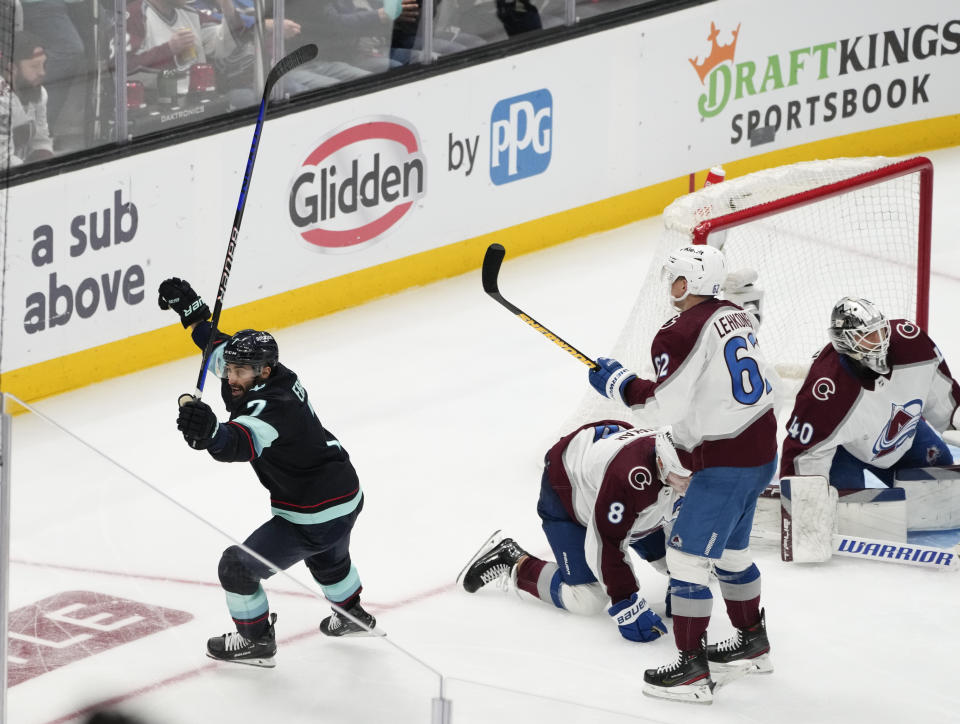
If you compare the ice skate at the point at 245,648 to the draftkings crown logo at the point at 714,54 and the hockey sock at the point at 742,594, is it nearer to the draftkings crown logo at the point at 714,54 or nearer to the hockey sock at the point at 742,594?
the hockey sock at the point at 742,594

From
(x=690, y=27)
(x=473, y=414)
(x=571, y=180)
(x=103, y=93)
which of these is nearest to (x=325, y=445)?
(x=473, y=414)

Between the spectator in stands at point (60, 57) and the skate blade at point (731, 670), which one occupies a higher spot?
the spectator in stands at point (60, 57)

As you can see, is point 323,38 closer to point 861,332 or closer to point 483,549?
A: point 483,549

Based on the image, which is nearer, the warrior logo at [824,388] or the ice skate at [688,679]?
the ice skate at [688,679]

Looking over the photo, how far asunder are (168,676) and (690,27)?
582 centimetres

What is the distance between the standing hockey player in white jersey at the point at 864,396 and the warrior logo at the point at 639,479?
32.8 inches

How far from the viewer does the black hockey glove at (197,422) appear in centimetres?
375

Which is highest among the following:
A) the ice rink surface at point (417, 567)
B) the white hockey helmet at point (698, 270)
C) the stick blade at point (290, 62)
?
the stick blade at point (290, 62)

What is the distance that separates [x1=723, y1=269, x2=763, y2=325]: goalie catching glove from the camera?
5.24 metres

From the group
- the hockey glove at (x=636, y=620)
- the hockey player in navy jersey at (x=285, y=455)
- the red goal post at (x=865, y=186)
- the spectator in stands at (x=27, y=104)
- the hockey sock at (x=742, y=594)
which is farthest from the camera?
the spectator in stands at (x=27, y=104)

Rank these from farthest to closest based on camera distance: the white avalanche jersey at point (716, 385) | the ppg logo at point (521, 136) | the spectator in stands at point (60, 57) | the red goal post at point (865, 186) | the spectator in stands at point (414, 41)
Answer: the ppg logo at point (521, 136), the spectator in stands at point (414, 41), the spectator in stands at point (60, 57), the red goal post at point (865, 186), the white avalanche jersey at point (716, 385)

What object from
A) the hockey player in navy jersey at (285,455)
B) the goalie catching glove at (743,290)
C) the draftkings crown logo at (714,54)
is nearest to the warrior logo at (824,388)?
the goalie catching glove at (743,290)

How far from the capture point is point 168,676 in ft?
9.00

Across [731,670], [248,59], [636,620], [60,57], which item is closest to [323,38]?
[248,59]
